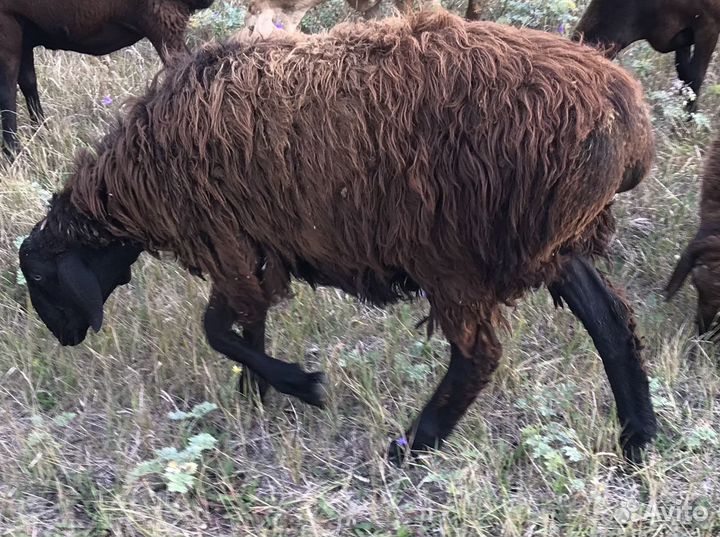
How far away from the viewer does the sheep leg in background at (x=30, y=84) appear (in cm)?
618

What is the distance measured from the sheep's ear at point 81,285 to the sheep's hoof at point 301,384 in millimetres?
810

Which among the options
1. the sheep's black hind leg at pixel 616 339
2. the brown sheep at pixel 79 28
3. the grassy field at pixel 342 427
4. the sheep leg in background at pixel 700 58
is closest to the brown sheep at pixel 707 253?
the grassy field at pixel 342 427

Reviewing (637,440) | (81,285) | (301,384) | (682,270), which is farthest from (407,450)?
(682,270)

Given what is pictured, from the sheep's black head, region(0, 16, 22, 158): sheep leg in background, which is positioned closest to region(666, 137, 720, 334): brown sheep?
the sheep's black head

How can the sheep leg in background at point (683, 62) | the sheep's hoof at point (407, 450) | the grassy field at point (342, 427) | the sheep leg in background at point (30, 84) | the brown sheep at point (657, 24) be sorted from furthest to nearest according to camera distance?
the sheep leg in background at point (30, 84), the sheep leg in background at point (683, 62), the brown sheep at point (657, 24), the sheep's hoof at point (407, 450), the grassy field at point (342, 427)

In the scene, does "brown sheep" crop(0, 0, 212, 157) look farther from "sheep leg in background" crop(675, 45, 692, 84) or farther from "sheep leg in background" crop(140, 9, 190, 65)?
"sheep leg in background" crop(675, 45, 692, 84)

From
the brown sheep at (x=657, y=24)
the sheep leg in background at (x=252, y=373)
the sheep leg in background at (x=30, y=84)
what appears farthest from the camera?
the sheep leg in background at (x=30, y=84)

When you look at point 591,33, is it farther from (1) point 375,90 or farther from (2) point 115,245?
(2) point 115,245

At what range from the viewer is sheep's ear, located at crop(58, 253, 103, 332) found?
3.62 m

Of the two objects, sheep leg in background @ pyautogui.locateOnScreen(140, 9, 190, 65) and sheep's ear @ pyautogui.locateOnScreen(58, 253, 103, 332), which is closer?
sheep's ear @ pyautogui.locateOnScreen(58, 253, 103, 332)

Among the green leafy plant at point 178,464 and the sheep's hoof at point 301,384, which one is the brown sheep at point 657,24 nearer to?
the sheep's hoof at point 301,384

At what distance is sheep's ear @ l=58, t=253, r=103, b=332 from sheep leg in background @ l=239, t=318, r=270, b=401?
620 millimetres

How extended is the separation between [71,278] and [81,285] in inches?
1.9

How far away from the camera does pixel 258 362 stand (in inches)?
143
